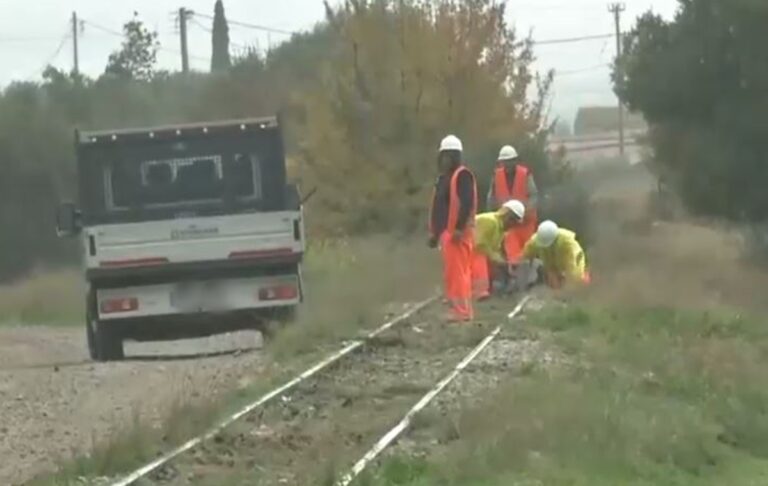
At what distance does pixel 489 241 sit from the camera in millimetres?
22906

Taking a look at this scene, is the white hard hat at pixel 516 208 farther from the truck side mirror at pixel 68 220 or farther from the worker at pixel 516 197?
the truck side mirror at pixel 68 220

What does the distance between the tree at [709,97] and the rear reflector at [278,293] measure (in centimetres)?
2342

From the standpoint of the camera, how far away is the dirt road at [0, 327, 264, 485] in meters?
13.1

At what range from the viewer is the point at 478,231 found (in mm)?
22484

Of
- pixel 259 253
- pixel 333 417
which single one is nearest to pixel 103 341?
pixel 259 253

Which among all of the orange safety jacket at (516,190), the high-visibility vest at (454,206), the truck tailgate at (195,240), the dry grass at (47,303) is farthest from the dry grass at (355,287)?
the dry grass at (47,303)

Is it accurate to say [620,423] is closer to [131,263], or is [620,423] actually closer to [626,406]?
[626,406]

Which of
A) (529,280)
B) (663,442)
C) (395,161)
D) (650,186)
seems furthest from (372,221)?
(663,442)

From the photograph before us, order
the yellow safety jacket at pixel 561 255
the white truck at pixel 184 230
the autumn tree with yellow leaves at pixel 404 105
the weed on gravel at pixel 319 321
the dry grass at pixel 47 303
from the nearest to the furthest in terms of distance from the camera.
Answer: the weed on gravel at pixel 319 321 → the white truck at pixel 184 230 → the yellow safety jacket at pixel 561 255 → the dry grass at pixel 47 303 → the autumn tree with yellow leaves at pixel 404 105

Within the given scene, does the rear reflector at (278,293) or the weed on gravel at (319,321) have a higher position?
the rear reflector at (278,293)

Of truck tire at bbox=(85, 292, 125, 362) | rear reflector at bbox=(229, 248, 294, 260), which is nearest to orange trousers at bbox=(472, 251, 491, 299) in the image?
rear reflector at bbox=(229, 248, 294, 260)

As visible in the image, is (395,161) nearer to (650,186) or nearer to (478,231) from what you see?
(478,231)

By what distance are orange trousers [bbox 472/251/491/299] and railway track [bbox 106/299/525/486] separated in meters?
2.64

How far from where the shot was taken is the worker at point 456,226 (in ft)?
64.6
